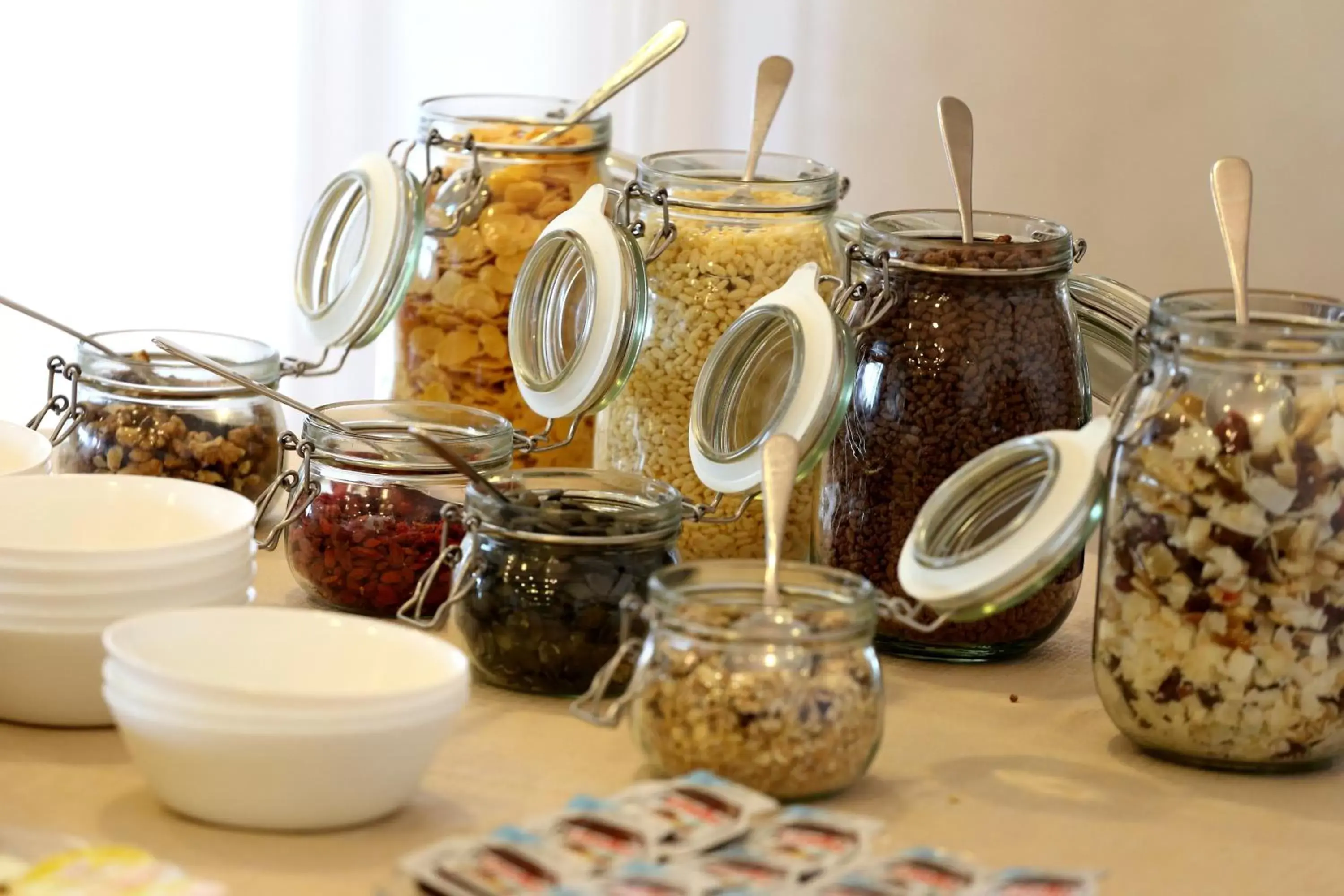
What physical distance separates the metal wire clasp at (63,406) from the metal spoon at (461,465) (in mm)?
364

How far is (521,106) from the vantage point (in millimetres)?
1364

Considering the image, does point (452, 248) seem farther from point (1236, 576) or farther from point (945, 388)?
point (1236, 576)

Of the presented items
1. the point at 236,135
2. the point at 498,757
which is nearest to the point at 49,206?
the point at 236,135

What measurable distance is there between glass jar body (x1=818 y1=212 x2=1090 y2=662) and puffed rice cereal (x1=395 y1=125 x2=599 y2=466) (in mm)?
275

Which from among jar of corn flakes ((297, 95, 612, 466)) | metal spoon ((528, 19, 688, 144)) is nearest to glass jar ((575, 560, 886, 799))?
jar of corn flakes ((297, 95, 612, 466))

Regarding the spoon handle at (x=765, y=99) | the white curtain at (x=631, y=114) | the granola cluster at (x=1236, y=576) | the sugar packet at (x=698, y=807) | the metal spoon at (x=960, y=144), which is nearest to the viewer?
the sugar packet at (x=698, y=807)

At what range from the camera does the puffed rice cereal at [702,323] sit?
3.56ft

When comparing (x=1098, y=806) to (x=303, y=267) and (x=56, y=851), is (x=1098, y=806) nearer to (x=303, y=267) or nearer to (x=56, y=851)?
(x=56, y=851)

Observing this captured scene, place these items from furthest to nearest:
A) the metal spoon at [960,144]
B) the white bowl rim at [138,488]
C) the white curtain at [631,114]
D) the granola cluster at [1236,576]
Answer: the white curtain at [631,114] → the metal spoon at [960,144] → the white bowl rim at [138,488] → the granola cluster at [1236,576]

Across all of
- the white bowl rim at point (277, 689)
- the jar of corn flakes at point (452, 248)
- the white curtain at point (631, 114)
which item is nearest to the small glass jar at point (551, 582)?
the white bowl rim at point (277, 689)

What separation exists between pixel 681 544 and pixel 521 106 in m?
0.44

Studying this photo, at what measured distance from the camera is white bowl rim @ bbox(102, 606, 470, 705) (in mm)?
708

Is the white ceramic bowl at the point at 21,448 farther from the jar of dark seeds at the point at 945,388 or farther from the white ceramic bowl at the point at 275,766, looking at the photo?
the jar of dark seeds at the point at 945,388

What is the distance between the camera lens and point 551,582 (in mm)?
907
